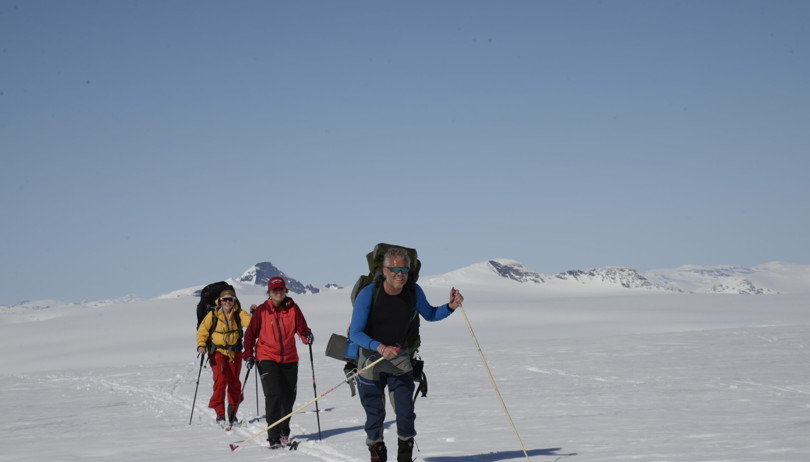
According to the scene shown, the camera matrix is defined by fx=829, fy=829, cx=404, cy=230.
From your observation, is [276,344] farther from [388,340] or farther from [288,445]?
[388,340]

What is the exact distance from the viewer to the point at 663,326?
43531 millimetres

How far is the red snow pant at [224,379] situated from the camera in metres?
11.1

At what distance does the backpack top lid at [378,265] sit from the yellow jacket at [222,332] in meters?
4.55

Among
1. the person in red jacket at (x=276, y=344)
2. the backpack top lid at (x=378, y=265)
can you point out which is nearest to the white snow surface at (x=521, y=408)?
the person in red jacket at (x=276, y=344)

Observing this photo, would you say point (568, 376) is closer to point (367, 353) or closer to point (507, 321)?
point (367, 353)

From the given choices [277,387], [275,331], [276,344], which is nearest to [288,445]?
[277,387]

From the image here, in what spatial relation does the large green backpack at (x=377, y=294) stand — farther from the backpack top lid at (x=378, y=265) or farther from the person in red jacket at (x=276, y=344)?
the person in red jacket at (x=276, y=344)

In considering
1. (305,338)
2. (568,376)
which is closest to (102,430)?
(305,338)

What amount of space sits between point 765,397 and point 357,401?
6.31 metres

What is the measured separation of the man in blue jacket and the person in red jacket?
A: 257cm

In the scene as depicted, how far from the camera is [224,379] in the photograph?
11141 millimetres

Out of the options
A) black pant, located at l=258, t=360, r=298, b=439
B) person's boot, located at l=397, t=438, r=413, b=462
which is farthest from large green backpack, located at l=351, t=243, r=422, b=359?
black pant, located at l=258, t=360, r=298, b=439

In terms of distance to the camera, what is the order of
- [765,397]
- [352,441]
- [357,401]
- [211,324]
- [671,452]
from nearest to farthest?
[671,452] < [352,441] < [211,324] < [765,397] < [357,401]

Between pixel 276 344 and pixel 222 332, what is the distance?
192cm
